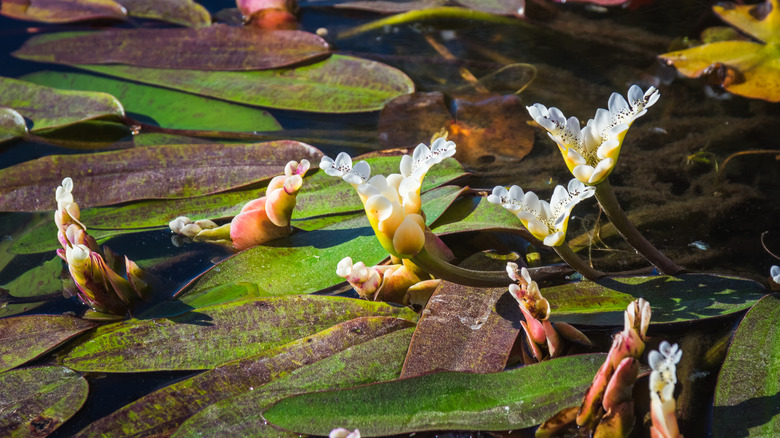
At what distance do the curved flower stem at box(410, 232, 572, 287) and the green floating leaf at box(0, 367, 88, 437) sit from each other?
87 cm

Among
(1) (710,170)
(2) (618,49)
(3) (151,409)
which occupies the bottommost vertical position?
(3) (151,409)

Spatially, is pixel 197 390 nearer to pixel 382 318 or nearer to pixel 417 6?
pixel 382 318

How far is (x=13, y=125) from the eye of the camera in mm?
2338

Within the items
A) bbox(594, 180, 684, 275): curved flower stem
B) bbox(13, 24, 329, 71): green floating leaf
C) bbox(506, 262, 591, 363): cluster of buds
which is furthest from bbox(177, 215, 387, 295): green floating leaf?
bbox(13, 24, 329, 71): green floating leaf

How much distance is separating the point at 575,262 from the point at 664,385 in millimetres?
457

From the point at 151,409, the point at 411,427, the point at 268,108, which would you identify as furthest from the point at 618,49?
the point at 151,409

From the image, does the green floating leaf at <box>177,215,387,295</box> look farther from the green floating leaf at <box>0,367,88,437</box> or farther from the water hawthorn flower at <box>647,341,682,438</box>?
the water hawthorn flower at <box>647,341,682,438</box>

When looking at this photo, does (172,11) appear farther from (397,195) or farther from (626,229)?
(626,229)

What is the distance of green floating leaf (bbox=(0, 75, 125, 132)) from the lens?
7.68ft

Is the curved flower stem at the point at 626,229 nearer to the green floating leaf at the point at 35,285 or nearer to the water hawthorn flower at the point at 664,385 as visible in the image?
the water hawthorn flower at the point at 664,385

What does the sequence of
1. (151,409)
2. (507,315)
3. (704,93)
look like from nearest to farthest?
1. (151,409)
2. (507,315)
3. (704,93)

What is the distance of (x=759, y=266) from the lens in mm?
1607

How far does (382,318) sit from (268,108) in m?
1.34

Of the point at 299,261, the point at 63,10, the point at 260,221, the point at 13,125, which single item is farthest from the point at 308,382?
the point at 63,10
